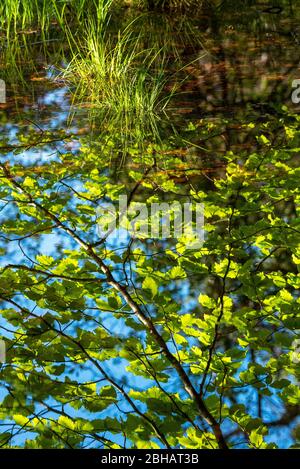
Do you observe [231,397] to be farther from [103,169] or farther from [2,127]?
[2,127]

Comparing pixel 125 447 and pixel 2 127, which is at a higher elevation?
pixel 2 127

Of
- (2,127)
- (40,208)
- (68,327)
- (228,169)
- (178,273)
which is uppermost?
(2,127)

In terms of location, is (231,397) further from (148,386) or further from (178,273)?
(178,273)

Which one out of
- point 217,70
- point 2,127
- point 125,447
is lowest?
point 125,447

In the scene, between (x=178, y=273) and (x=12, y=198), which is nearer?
(x=178, y=273)

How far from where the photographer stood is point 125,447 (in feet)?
5.30

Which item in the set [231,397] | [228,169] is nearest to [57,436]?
[231,397]

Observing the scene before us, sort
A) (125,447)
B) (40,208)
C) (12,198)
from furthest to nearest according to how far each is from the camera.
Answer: (12,198) < (40,208) < (125,447)

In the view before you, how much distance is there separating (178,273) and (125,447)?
0.82 m

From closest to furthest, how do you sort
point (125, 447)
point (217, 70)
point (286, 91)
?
point (125, 447)
point (286, 91)
point (217, 70)

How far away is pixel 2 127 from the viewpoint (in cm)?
404

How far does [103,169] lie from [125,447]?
1.97 meters

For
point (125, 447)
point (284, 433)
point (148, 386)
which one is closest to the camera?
point (125, 447)

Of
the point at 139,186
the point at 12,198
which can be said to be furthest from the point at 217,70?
the point at 12,198
